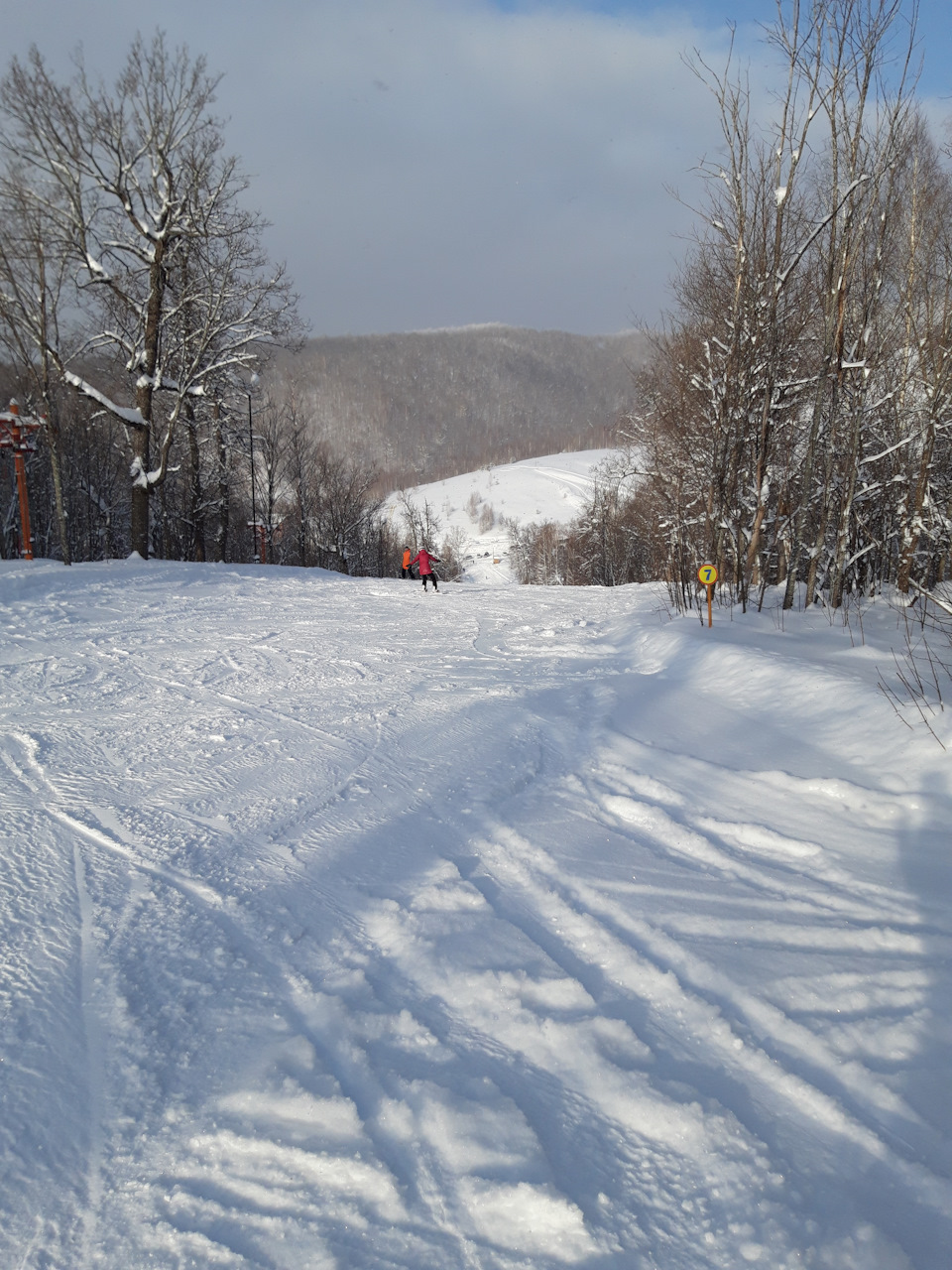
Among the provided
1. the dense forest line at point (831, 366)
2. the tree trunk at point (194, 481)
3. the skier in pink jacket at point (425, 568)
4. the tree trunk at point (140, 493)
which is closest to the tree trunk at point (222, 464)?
the tree trunk at point (194, 481)

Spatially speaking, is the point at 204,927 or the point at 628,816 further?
the point at 628,816

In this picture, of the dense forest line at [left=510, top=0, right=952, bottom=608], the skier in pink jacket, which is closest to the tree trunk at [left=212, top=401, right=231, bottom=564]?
the skier in pink jacket

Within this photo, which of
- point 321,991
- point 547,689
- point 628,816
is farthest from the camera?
point 547,689

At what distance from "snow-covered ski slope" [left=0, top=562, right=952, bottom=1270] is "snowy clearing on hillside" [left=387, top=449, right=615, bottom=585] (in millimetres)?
83251

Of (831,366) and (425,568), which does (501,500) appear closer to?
(425,568)

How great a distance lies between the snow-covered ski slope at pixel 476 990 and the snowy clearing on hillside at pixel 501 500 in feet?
273

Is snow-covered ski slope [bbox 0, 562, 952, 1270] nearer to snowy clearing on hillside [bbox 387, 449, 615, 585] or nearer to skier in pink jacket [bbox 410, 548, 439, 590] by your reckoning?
skier in pink jacket [bbox 410, 548, 439, 590]

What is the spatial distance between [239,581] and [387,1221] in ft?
46.5

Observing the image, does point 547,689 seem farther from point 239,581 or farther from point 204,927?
point 239,581

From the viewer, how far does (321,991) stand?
2.50 metres

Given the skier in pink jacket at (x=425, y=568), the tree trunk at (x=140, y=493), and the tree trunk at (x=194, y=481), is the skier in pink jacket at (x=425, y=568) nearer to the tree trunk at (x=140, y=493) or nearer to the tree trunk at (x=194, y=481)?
the tree trunk at (x=140, y=493)

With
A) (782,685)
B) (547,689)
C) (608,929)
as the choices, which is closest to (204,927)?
(608,929)

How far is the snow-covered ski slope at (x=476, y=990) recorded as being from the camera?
1.77m

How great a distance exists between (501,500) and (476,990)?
12057 centimetres
